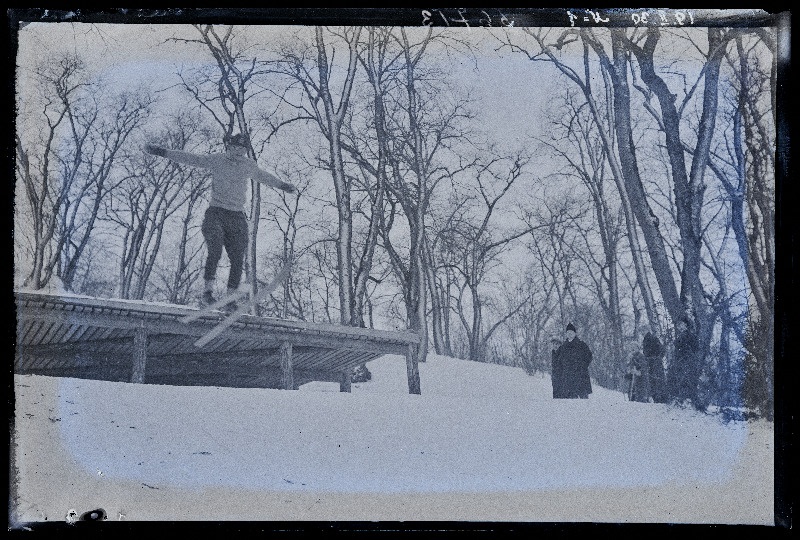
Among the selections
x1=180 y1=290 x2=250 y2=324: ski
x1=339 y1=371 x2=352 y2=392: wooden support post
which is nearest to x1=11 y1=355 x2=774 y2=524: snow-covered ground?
x1=339 y1=371 x2=352 y2=392: wooden support post

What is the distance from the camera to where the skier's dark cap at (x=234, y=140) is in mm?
7324

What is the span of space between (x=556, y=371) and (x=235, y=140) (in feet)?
12.3

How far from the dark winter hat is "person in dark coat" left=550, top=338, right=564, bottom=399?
3.51 meters

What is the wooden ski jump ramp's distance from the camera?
22.9 ft

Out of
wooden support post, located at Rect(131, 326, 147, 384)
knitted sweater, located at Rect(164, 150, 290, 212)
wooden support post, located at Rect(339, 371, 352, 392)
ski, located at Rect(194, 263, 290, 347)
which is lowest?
wooden support post, located at Rect(339, 371, 352, 392)

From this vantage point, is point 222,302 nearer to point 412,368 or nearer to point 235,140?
point 235,140

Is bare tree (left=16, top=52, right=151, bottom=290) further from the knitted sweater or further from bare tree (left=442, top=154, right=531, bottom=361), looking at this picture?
bare tree (left=442, top=154, right=531, bottom=361)

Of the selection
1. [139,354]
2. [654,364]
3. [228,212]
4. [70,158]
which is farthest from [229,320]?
[654,364]

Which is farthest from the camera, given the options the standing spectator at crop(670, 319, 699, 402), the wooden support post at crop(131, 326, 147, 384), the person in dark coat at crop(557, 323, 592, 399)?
the person in dark coat at crop(557, 323, 592, 399)

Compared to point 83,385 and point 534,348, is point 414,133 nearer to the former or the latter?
point 534,348

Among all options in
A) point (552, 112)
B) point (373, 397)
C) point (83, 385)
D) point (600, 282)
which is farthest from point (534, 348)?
point (83, 385)

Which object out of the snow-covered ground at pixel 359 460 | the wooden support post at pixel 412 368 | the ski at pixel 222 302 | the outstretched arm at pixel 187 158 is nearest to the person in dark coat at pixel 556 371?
the snow-covered ground at pixel 359 460

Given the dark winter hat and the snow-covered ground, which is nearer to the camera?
the snow-covered ground

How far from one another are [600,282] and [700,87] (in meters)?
2.09
